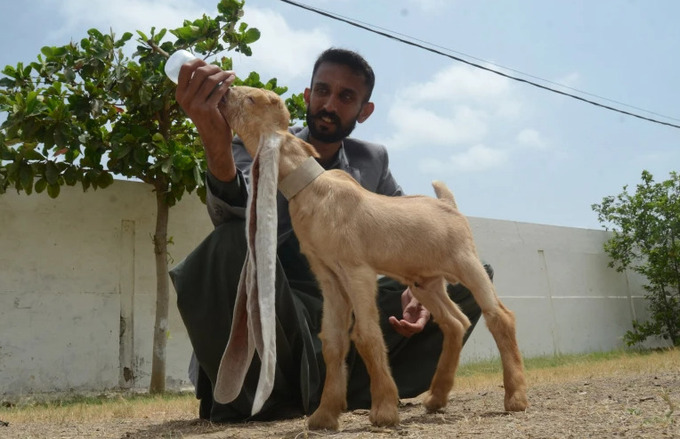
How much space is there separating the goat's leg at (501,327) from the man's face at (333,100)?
4.09 feet

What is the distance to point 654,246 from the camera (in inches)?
453

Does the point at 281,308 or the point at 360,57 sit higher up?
the point at 360,57

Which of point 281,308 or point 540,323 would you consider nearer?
point 281,308

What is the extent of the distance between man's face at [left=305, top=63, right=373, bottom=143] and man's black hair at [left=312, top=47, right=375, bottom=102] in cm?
2

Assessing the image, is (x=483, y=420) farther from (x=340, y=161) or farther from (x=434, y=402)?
(x=340, y=161)

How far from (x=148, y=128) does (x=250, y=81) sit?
1099 millimetres

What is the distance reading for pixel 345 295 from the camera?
244 cm

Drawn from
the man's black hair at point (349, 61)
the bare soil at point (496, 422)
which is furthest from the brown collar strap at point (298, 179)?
the man's black hair at point (349, 61)

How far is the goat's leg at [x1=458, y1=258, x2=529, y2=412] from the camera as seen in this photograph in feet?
8.30

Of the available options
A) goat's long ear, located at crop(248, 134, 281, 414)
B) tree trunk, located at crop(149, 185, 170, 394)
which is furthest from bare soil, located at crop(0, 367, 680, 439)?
tree trunk, located at crop(149, 185, 170, 394)

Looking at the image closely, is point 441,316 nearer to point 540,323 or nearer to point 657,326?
point 540,323

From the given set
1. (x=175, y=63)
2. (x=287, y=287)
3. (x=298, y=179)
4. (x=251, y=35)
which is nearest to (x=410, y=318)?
(x=287, y=287)

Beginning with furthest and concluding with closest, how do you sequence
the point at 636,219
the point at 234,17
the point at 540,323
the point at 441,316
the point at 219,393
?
1. the point at 636,219
2. the point at 540,323
3. the point at 234,17
4. the point at 441,316
5. the point at 219,393

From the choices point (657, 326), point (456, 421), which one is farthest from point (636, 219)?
point (456, 421)
